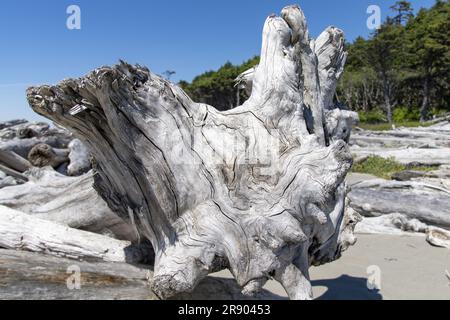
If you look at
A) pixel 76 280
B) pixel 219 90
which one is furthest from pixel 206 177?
pixel 219 90

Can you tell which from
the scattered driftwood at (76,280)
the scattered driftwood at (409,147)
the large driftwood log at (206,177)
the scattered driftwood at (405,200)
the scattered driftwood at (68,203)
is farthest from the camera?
the scattered driftwood at (409,147)

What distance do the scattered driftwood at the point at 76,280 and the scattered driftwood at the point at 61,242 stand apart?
0.60 ft

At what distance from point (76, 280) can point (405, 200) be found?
570 cm

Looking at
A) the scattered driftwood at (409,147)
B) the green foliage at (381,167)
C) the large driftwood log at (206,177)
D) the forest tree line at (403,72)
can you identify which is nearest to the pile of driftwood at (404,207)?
the green foliage at (381,167)

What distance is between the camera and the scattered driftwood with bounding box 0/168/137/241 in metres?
4.07

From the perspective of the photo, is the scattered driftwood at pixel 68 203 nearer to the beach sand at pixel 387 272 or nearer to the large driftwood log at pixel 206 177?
the large driftwood log at pixel 206 177

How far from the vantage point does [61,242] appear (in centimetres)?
343

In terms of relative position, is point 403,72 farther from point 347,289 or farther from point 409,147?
point 347,289

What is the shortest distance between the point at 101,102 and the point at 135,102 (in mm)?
239

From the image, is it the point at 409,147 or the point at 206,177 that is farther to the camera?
the point at 409,147

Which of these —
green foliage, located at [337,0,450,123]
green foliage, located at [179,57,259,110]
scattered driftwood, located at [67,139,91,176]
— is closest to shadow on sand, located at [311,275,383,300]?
scattered driftwood, located at [67,139,91,176]

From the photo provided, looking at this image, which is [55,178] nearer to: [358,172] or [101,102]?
[101,102]

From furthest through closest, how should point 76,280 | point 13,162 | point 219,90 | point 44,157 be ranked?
point 219,90 < point 44,157 < point 13,162 < point 76,280

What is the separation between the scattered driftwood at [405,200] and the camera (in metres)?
6.06
